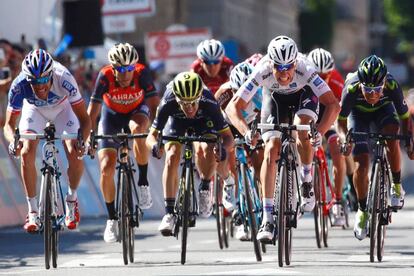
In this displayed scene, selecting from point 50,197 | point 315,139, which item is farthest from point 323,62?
point 50,197

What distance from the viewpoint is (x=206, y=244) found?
1792 cm

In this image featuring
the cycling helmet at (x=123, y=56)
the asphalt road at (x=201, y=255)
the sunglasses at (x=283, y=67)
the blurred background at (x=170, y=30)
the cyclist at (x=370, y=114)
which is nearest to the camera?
the asphalt road at (x=201, y=255)

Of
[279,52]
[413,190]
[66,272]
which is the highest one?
[279,52]

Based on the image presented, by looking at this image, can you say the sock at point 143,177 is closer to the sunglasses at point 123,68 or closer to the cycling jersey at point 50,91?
the sunglasses at point 123,68

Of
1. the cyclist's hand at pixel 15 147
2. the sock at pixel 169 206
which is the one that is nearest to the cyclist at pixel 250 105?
the sock at pixel 169 206

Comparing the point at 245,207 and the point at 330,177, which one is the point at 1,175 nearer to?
the point at 330,177

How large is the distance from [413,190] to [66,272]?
16.9m

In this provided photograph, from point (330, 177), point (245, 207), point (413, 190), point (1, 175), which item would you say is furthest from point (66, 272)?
point (413, 190)

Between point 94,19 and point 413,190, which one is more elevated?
point 94,19

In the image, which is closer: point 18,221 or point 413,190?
point 18,221

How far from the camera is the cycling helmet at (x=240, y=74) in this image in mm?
16922

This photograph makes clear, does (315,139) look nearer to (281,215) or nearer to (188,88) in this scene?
(281,215)

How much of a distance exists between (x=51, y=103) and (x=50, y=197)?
110 cm

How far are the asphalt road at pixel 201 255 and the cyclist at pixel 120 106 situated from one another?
0.68m
